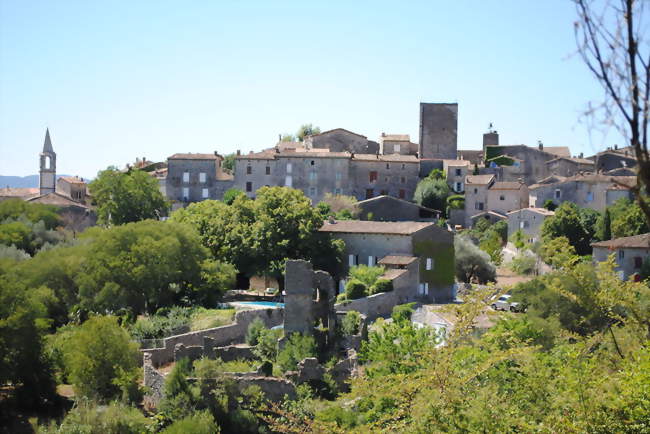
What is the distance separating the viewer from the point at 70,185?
7362cm

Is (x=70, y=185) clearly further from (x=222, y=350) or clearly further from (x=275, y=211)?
(x=222, y=350)

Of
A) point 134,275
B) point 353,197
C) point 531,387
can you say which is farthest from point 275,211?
point 531,387

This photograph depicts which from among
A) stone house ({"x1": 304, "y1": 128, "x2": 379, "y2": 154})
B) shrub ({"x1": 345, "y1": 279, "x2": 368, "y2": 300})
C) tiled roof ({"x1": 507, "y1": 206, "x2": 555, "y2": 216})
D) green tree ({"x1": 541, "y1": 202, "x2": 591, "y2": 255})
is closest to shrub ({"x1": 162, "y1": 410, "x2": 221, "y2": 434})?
shrub ({"x1": 345, "y1": 279, "x2": 368, "y2": 300})

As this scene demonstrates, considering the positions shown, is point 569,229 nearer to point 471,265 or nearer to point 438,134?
point 471,265

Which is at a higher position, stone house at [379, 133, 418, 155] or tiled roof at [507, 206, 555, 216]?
stone house at [379, 133, 418, 155]

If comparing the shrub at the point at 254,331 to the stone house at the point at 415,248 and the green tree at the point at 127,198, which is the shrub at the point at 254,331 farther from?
the green tree at the point at 127,198

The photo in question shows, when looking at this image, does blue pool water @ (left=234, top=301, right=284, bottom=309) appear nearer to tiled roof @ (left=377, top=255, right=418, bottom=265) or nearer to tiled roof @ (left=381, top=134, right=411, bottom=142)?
tiled roof @ (left=377, top=255, right=418, bottom=265)

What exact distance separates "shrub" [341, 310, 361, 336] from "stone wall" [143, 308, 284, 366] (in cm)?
354

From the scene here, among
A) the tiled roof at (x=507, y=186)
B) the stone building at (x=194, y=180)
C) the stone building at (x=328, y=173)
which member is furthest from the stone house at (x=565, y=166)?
the stone building at (x=194, y=180)

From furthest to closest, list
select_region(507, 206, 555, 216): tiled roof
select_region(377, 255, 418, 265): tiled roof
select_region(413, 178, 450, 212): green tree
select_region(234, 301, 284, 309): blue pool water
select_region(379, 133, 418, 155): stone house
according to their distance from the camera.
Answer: select_region(379, 133, 418, 155): stone house, select_region(413, 178, 450, 212): green tree, select_region(507, 206, 555, 216): tiled roof, select_region(377, 255, 418, 265): tiled roof, select_region(234, 301, 284, 309): blue pool water

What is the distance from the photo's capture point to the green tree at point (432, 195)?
5831 cm

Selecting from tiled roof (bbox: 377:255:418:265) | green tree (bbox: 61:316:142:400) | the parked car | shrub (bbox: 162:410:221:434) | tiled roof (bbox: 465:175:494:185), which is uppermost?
tiled roof (bbox: 465:175:494:185)

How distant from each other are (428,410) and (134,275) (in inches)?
1038

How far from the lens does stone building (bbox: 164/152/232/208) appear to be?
6344 centimetres
